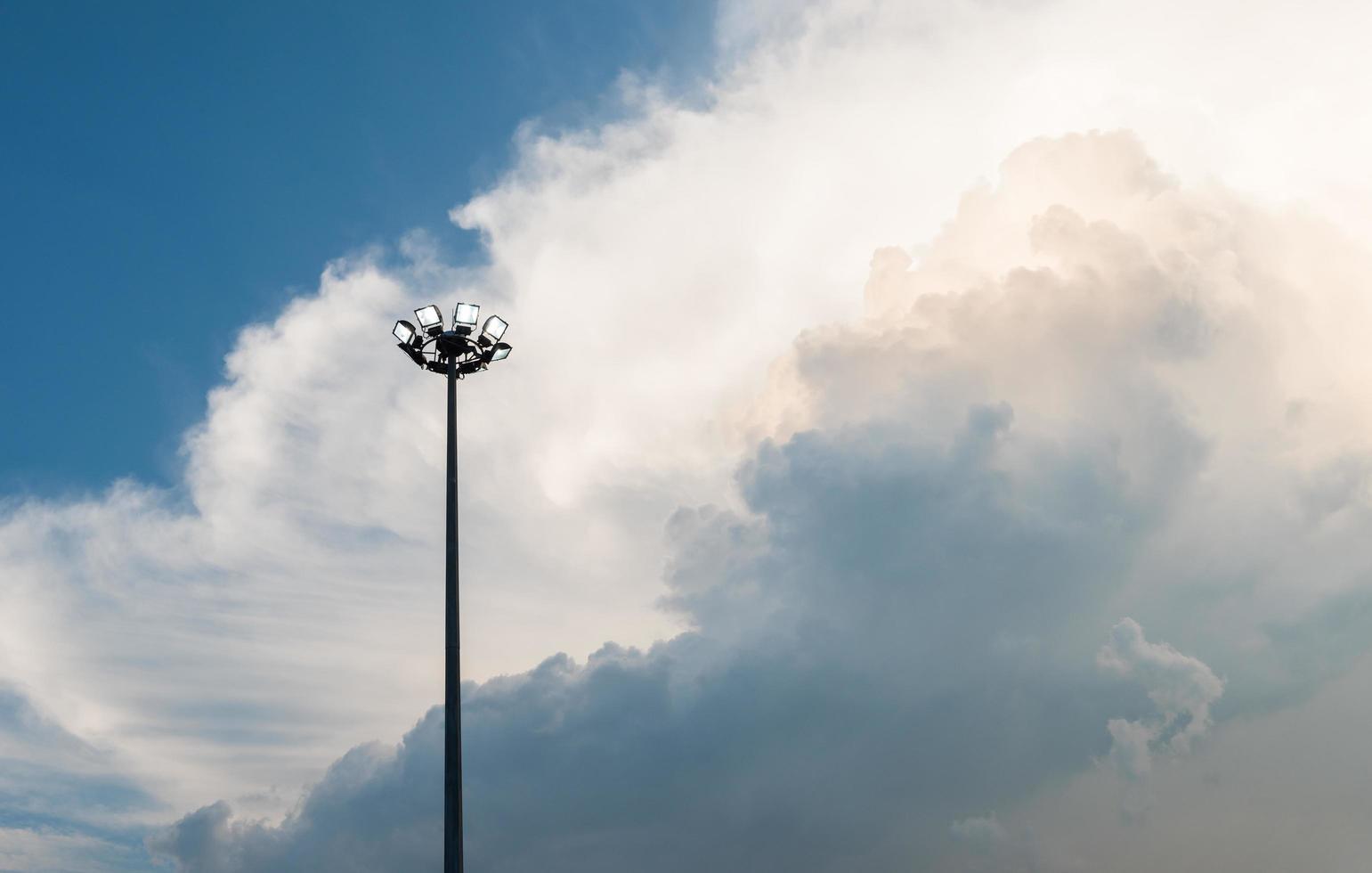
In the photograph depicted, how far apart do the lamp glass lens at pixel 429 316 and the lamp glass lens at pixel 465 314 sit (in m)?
0.58

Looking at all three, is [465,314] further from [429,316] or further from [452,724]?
[452,724]

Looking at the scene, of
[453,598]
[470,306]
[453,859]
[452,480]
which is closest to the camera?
[453,859]

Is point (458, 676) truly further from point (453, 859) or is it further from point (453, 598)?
point (453, 859)

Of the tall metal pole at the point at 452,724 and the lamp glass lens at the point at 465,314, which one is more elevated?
the lamp glass lens at the point at 465,314

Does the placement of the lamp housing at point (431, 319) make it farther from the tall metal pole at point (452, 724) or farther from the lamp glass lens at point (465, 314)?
the tall metal pole at point (452, 724)

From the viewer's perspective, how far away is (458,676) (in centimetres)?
2414

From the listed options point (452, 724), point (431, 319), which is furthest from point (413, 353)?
point (452, 724)

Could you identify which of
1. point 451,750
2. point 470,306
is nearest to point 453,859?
point 451,750

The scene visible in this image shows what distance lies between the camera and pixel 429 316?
3022 cm

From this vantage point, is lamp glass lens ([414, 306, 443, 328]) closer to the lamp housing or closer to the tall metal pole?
the lamp housing

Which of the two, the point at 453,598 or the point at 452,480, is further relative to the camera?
the point at 452,480

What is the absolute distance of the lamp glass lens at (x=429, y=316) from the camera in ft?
98.9

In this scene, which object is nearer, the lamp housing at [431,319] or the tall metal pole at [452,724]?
the tall metal pole at [452,724]

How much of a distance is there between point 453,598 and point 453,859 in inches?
219
